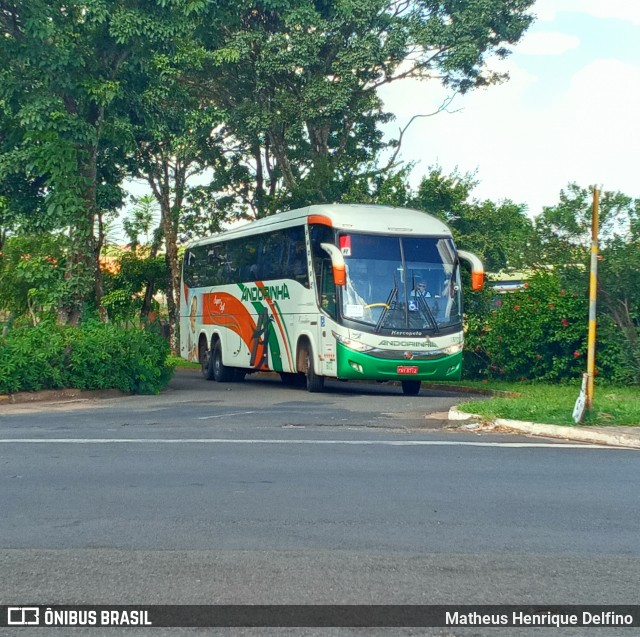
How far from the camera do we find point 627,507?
863 centimetres

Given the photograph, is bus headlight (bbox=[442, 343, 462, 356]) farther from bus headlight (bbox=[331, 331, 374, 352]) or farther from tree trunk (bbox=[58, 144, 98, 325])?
tree trunk (bbox=[58, 144, 98, 325])

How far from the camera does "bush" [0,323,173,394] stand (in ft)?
63.9

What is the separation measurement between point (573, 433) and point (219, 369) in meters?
16.6

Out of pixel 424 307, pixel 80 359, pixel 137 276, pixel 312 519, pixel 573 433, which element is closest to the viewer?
pixel 312 519

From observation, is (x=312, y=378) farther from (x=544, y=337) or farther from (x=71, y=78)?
(x=71, y=78)

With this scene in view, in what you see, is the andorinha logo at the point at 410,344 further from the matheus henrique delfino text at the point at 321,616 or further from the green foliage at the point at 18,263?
the matheus henrique delfino text at the point at 321,616

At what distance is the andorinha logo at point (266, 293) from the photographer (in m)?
24.8

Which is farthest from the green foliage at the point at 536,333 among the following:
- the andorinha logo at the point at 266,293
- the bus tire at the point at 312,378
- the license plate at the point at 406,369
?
the andorinha logo at the point at 266,293

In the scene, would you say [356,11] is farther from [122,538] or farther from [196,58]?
[122,538]

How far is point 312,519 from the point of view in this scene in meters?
7.91

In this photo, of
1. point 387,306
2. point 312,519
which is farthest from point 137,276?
point 312,519

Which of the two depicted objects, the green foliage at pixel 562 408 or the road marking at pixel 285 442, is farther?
the green foliage at pixel 562 408

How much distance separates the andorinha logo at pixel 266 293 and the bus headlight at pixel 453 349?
415 centimetres

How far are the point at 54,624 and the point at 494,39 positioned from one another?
1242 inches
